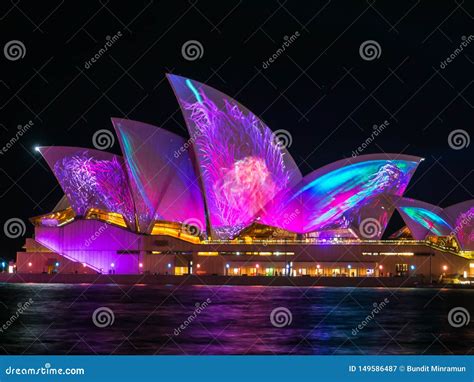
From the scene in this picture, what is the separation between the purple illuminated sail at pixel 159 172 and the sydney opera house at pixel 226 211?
8cm

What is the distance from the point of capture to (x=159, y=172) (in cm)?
6138

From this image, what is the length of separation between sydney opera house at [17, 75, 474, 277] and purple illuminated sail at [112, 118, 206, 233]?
8 cm

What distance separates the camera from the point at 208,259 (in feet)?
228

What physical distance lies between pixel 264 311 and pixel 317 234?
32.0m

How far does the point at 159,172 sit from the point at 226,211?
592 cm

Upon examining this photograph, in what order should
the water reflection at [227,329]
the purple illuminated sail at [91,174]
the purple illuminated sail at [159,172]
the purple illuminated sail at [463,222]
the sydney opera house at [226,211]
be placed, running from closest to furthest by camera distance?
1. the water reflection at [227,329]
2. the sydney opera house at [226,211]
3. the purple illuminated sail at [159,172]
4. the purple illuminated sail at [91,174]
5. the purple illuminated sail at [463,222]

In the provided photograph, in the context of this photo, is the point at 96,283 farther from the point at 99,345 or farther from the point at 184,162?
the point at 99,345

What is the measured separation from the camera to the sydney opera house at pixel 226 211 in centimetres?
5944

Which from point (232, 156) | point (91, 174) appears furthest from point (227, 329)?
point (91, 174)

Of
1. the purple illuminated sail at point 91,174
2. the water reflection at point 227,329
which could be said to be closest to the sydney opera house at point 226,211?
the purple illuminated sail at point 91,174

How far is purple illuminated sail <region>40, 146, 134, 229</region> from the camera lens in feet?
210

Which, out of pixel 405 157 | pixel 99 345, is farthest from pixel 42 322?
pixel 405 157

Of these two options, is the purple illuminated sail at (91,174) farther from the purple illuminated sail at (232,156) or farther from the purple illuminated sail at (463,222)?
the purple illuminated sail at (463,222)

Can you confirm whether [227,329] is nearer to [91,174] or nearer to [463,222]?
[91,174]
